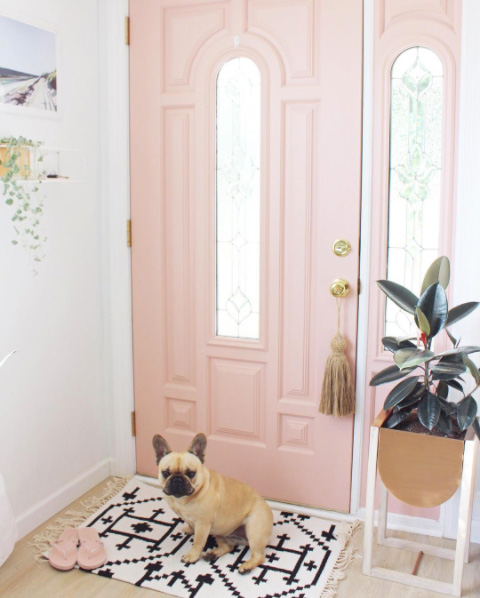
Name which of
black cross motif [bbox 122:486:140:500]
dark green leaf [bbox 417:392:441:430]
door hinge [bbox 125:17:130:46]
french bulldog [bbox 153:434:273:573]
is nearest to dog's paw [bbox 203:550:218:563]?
french bulldog [bbox 153:434:273:573]

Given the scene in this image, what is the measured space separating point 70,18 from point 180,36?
1.46ft

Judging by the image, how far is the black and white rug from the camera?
7.91ft

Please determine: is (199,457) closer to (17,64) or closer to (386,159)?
(386,159)

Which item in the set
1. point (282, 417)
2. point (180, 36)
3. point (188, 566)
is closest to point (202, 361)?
point (282, 417)

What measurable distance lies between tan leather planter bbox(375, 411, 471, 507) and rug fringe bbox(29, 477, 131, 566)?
1270 mm

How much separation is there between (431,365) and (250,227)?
3.15 ft

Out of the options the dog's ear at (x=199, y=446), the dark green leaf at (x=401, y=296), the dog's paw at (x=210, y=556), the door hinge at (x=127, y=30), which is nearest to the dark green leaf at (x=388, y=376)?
the dark green leaf at (x=401, y=296)

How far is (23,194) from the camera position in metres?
2.60

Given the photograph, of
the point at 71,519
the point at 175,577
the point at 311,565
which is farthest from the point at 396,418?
the point at 71,519

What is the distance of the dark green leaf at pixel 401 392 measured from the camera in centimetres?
231

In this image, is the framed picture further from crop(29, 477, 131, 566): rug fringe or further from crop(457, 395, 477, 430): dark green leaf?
crop(457, 395, 477, 430): dark green leaf

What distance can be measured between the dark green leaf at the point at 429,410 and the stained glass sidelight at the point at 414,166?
443 millimetres

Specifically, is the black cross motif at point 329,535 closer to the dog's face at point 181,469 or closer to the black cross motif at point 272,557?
the black cross motif at point 272,557

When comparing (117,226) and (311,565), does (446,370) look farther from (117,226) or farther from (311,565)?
(117,226)
